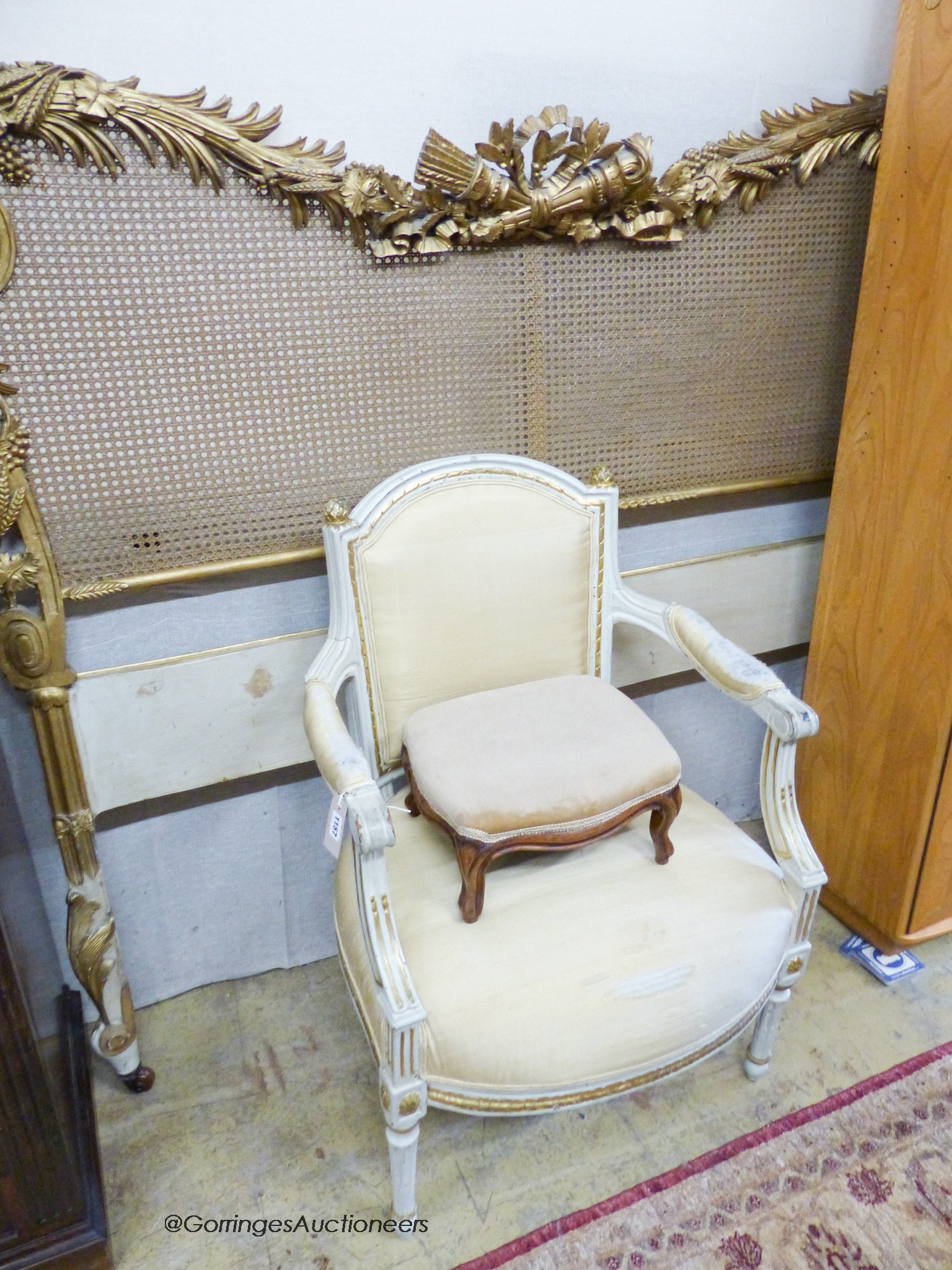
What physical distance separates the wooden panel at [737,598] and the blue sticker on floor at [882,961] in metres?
0.70

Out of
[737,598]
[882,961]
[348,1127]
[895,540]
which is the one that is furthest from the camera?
[737,598]

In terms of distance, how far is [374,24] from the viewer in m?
1.36

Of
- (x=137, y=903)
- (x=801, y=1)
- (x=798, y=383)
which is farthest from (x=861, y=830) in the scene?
(x=801, y=1)

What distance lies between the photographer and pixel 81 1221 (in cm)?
130

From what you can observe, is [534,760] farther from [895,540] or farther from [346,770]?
→ [895,540]

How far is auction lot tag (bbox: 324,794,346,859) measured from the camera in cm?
117

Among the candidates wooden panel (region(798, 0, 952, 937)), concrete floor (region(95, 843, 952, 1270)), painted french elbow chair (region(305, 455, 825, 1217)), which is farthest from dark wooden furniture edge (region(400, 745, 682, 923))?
wooden panel (region(798, 0, 952, 937))

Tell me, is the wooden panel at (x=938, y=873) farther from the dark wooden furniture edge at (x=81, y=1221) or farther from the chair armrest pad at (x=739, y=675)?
the dark wooden furniture edge at (x=81, y=1221)

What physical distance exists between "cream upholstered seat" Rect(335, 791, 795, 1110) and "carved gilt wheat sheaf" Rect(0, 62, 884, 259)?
1035 millimetres

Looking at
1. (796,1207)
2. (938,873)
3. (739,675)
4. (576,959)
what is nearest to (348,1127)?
(576,959)

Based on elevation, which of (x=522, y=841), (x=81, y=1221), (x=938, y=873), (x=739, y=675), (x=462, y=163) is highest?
(x=462, y=163)

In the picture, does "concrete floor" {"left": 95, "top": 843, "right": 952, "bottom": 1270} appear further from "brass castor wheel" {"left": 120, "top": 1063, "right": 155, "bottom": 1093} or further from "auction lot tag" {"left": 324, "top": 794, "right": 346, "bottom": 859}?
→ "auction lot tag" {"left": 324, "top": 794, "right": 346, "bottom": 859}

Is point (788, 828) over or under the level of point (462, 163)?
under

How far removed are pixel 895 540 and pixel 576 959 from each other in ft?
3.50
